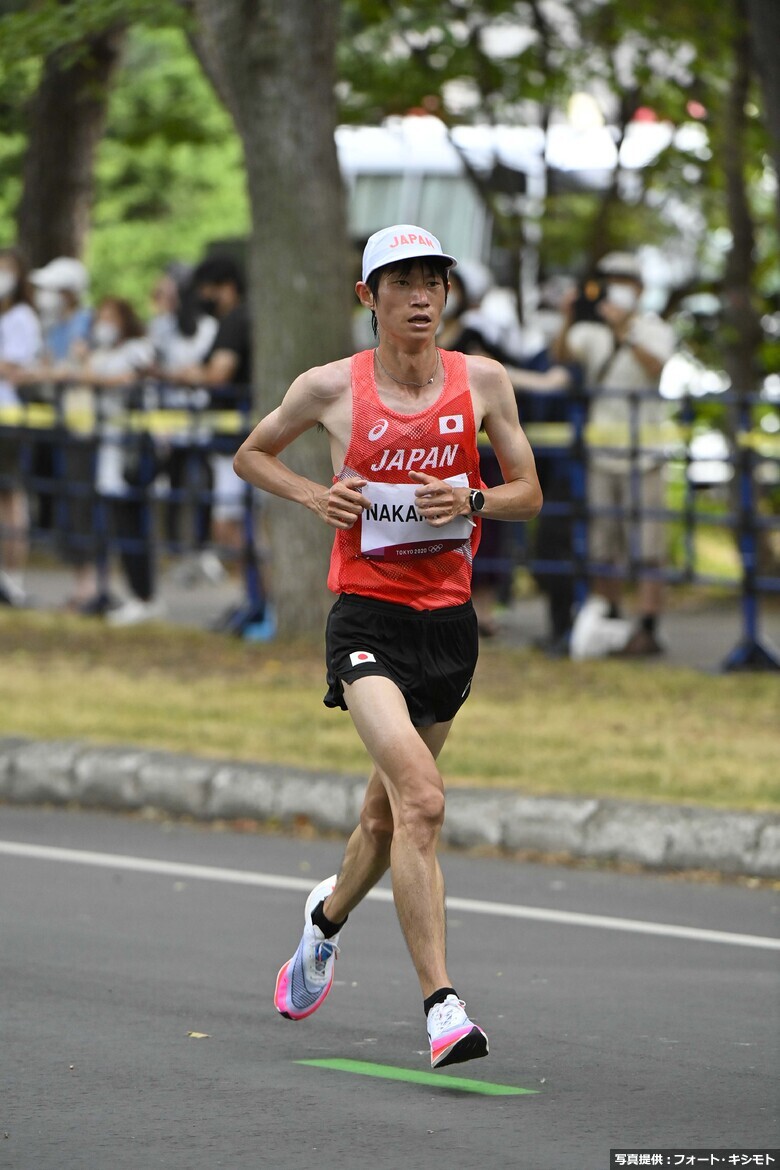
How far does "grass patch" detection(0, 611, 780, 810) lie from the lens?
9633mm

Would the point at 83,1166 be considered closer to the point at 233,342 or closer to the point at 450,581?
the point at 450,581

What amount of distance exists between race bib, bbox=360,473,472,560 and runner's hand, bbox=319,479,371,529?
0.03 meters

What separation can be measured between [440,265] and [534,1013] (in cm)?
210

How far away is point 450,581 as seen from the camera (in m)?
5.88

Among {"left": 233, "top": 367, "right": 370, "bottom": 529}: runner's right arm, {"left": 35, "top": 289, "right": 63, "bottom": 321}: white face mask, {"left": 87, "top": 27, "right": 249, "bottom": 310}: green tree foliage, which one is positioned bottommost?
{"left": 233, "top": 367, "right": 370, "bottom": 529}: runner's right arm

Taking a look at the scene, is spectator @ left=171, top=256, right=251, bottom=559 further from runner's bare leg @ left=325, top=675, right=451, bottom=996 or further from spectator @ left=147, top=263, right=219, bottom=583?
runner's bare leg @ left=325, top=675, right=451, bottom=996

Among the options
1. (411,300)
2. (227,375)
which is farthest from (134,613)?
(411,300)

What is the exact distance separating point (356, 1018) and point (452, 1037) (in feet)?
3.59

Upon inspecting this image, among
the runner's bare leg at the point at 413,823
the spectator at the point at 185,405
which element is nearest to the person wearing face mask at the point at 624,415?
the spectator at the point at 185,405

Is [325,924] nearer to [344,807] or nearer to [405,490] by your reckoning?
[405,490]

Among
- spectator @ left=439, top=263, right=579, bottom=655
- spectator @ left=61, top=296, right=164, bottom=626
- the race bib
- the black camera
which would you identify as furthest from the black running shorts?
spectator @ left=61, top=296, right=164, bottom=626

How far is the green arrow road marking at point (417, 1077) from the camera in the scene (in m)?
5.46

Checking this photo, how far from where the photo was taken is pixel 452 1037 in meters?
5.24

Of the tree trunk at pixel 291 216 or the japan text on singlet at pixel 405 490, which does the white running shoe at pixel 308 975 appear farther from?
the tree trunk at pixel 291 216
